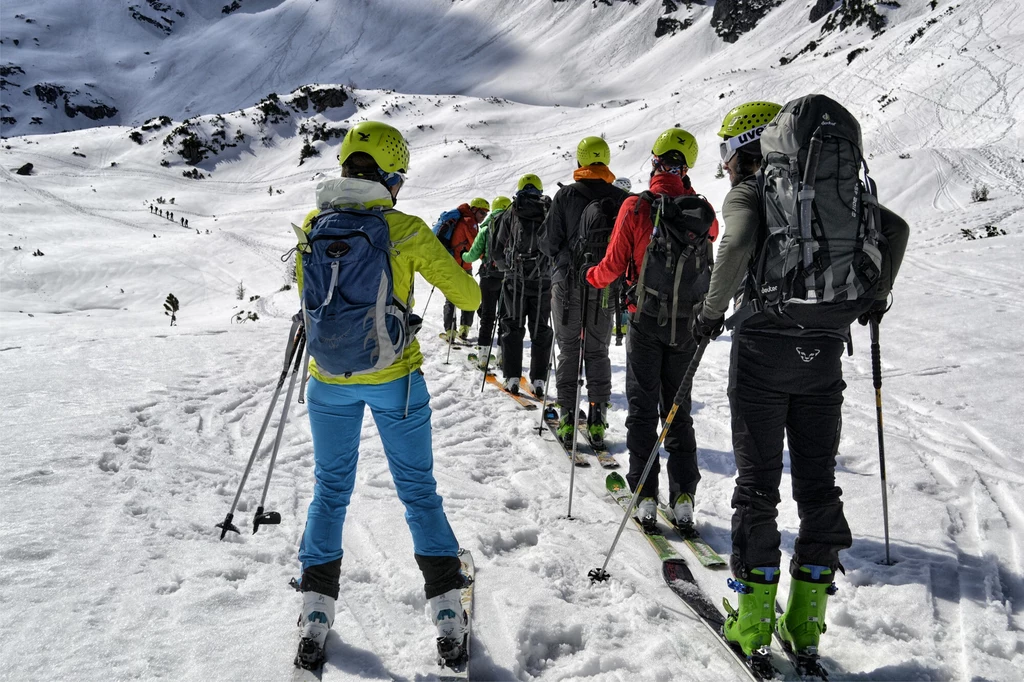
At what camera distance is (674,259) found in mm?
4062

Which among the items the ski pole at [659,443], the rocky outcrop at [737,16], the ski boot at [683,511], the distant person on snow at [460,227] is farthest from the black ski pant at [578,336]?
the rocky outcrop at [737,16]

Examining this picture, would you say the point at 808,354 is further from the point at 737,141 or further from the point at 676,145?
the point at 676,145

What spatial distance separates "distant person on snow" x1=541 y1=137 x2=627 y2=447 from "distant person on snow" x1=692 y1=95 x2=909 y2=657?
2150 mm

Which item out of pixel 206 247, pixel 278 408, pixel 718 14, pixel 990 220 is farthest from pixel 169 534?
pixel 718 14

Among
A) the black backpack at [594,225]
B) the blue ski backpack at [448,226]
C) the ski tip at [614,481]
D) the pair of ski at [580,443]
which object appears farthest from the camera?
the blue ski backpack at [448,226]

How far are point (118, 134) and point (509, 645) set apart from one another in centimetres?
5779

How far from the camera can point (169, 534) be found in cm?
382

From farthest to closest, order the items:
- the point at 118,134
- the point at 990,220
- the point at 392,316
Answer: the point at 118,134 → the point at 990,220 → the point at 392,316

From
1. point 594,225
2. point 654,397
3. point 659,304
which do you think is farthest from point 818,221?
point 594,225

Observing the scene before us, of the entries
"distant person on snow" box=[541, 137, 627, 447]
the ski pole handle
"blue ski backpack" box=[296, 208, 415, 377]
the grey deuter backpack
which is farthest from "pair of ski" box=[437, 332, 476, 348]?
the grey deuter backpack

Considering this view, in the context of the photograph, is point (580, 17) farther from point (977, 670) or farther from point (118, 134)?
point (977, 670)

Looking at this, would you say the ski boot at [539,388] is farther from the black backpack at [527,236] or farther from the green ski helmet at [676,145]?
the green ski helmet at [676,145]

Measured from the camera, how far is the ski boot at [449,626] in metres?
2.88

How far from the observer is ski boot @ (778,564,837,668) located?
9.56ft
